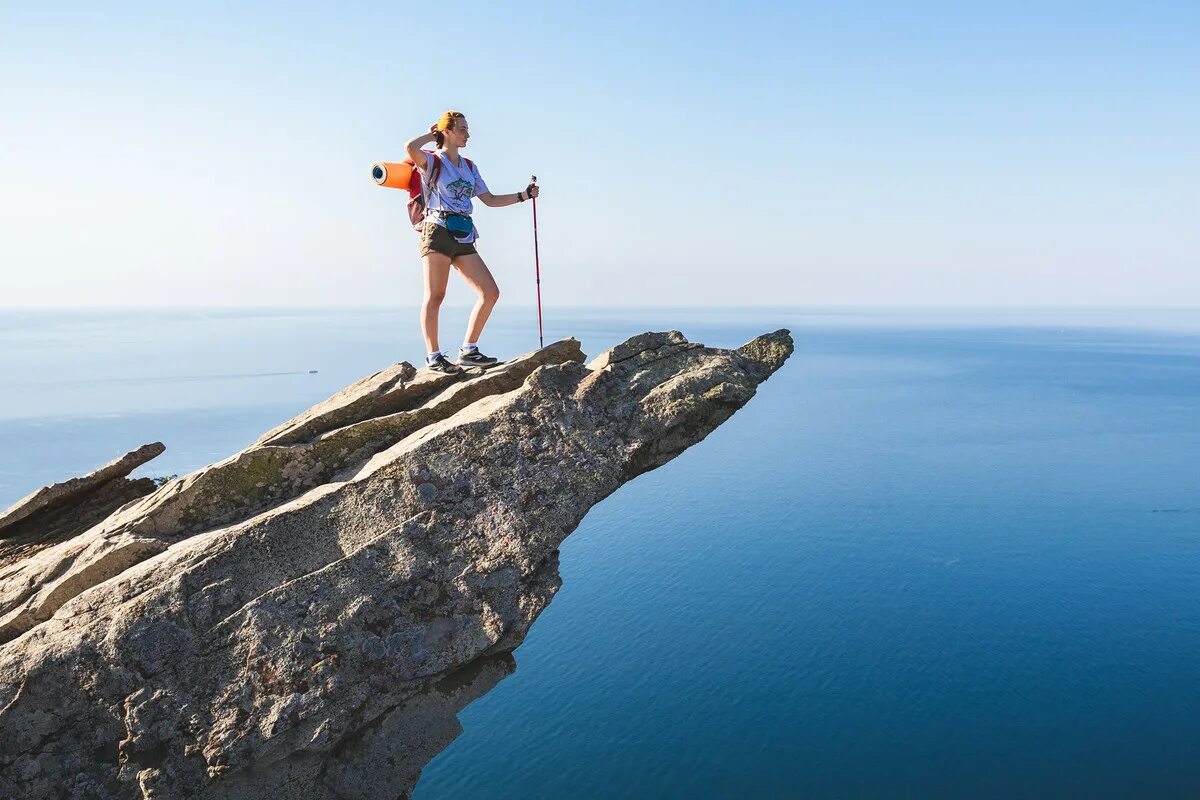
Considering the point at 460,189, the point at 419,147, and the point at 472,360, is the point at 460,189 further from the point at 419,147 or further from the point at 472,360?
the point at 472,360

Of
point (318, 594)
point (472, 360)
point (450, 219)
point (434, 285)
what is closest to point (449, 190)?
point (450, 219)

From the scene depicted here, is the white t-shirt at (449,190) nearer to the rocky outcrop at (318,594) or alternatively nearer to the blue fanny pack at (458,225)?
the blue fanny pack at (458,225)

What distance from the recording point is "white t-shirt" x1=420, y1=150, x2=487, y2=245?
13.1 m

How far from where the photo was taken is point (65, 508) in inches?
579

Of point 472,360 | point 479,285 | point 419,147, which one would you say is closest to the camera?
point 419,147

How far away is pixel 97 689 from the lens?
9734 mm

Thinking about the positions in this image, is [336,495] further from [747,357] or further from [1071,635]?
[1071,635]

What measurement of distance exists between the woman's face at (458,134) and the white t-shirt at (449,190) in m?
0.27

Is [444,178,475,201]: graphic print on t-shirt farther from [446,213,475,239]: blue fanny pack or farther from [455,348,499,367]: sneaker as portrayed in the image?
[455,348,499,367]: sneaker

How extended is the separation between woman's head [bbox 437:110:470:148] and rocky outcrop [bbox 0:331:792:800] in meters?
4.25

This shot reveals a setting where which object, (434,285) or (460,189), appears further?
(434,285)

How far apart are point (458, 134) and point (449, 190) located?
0.93 m

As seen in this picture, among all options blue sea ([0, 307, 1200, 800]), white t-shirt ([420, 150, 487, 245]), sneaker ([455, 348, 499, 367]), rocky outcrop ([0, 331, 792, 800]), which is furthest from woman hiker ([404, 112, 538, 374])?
blue sea ([0, 307, 1200, 800])

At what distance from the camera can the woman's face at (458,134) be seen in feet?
42.4
